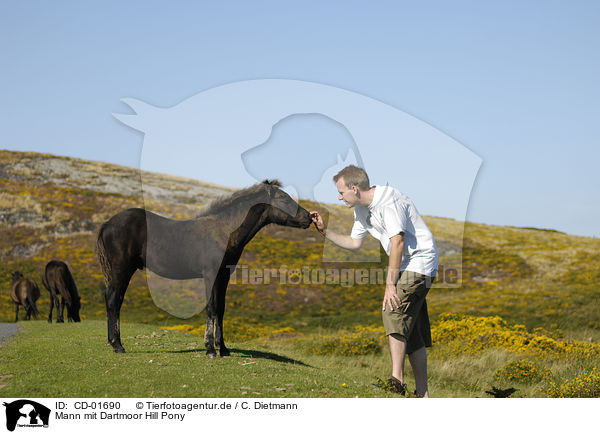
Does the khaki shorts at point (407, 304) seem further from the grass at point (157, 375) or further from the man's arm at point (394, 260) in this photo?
the grass at point (157, 375)

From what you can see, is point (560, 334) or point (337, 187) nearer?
point (337, 187)

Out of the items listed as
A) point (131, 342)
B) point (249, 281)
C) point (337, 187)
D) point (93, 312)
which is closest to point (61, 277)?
point (93, 312)

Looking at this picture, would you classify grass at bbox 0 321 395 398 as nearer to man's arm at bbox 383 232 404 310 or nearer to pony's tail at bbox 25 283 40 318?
man's arm at bbox 383 232 404 310

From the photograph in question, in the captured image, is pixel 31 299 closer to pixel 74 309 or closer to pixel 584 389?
pixel 74 309

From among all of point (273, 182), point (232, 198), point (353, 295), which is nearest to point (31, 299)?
point (353, 295)

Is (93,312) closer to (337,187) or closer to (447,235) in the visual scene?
(337,187)

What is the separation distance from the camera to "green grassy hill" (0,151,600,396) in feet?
48.2

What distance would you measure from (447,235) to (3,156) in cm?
5314

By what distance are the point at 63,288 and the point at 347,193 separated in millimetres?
17973

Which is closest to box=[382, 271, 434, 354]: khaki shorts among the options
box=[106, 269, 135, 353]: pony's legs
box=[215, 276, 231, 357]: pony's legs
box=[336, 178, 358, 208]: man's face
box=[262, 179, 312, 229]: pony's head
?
box=[336, 178, 358, 208]: man's face

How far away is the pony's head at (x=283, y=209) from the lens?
34.8 ft

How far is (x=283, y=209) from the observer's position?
10734 millimetres

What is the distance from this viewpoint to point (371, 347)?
1725 cm
